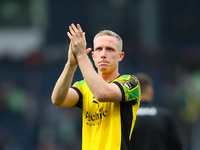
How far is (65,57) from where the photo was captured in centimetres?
1319

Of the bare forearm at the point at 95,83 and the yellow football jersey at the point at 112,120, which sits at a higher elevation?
the bare forearm at the point at 95,83

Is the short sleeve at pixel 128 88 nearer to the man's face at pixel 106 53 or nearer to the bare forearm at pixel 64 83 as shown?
the man's face at pixel 106 53

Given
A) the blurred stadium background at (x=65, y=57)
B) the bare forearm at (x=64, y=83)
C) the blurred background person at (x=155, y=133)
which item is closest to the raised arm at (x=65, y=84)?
the bare forearm at (x=64, y=83)

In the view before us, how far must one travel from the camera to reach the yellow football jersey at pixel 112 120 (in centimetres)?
315

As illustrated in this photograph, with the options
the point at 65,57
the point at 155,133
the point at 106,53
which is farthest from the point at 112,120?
the point at 65,57

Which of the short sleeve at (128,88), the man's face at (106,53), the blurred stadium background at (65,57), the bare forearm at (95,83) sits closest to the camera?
the bare forearm at (95,83)

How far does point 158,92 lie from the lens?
1229cm

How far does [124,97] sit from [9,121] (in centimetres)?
1002

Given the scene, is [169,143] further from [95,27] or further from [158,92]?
[95,27]

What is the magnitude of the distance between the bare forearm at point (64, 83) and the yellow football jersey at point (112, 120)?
1.11 feet

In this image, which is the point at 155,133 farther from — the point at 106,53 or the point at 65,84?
the point at 65,84

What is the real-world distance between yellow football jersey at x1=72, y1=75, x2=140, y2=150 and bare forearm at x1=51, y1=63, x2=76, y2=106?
13.3 inches

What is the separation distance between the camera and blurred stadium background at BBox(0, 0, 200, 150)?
11.2 metres

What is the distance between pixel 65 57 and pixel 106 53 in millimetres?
9982
